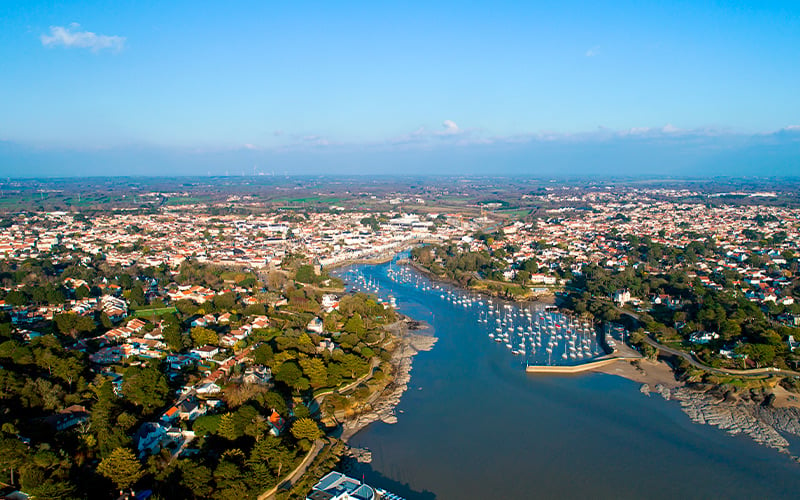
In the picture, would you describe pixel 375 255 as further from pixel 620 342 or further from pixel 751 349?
pixel 751 349

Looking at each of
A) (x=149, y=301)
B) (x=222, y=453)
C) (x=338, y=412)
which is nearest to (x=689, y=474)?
(x=338, y=412)

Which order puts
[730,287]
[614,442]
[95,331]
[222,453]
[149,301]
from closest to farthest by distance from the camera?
[222,453] < [614,442] < [95,331] < [149,301] < [730,287]

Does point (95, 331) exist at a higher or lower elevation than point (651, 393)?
higher

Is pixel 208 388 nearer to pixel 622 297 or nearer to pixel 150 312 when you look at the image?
pixel 150 312

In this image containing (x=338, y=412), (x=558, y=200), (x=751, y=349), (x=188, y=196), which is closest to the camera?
(x=338, y=412)

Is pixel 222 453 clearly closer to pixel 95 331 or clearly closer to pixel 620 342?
pixel 95 331

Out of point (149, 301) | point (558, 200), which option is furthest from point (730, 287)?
point (558, 200)

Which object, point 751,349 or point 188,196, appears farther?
point 188,196
